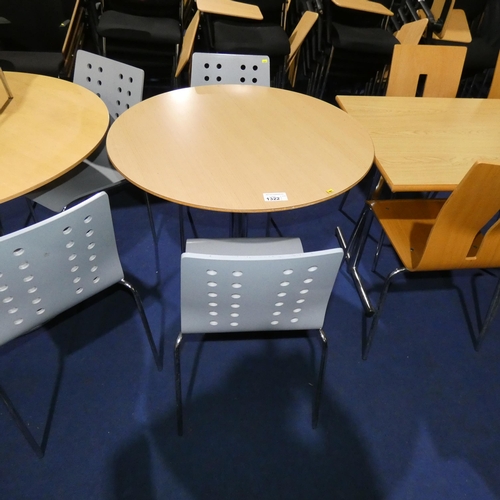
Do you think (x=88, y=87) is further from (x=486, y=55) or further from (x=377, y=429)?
(x=486, y=55)

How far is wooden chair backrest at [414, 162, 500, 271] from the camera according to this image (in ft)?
3.52

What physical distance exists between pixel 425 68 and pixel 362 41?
1100 mm

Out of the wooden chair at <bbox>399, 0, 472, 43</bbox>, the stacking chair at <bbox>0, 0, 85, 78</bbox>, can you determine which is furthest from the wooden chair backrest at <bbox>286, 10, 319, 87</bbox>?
the stacking chair at <bbox>0, 0, 85, 78</bbox>

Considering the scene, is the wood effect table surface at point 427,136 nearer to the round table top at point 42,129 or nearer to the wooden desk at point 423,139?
the wooden desk at point 423,139

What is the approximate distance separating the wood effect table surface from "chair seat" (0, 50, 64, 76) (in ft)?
6.13

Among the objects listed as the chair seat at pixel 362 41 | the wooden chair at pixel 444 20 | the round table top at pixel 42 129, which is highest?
the wooden chair at pixel 444 20

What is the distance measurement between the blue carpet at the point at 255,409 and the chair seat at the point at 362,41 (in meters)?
1.95

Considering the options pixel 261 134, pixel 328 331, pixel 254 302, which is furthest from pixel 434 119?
pixel 254 302

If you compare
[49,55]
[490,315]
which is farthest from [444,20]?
[49,55]

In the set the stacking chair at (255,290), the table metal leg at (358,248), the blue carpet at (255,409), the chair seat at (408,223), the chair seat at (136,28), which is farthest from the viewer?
the chair seat at (136,28)

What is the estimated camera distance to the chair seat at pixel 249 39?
2665 mm

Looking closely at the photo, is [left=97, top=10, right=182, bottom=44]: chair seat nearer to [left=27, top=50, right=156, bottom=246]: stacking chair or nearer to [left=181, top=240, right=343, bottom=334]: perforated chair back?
[left=27, top=50, right=156, bottom=246]: stacking chair

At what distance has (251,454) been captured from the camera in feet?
4.23

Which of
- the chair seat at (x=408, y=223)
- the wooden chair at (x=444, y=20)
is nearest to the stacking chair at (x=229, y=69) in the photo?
the chair seat at (x=408, y=223)
